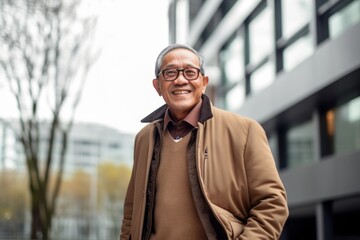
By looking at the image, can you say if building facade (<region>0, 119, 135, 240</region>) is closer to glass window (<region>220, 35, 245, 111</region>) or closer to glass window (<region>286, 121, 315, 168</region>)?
glass window (<region>220, 35, 245, 111</region>)

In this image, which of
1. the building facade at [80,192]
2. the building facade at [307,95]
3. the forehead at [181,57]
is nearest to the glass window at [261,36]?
the building facade at [307,95]

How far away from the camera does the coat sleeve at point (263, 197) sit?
189 centimetres

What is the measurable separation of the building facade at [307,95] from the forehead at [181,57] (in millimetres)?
9765

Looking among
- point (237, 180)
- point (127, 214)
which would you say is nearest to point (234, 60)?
point (127, 214)

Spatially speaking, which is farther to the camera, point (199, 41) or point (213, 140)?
point (199, 41)

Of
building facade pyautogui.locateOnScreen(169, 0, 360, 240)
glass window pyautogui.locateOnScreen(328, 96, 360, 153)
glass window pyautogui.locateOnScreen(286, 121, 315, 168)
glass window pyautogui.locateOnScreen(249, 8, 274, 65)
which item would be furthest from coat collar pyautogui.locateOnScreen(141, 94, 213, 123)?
glass window pyautogui.locateOnScreen(249, 8, 274, 65)

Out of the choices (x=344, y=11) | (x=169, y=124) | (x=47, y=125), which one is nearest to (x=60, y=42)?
(x=47, y=125)

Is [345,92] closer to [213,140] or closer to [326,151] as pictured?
[326,151]

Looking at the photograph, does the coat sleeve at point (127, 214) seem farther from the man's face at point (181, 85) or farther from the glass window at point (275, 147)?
the glass window at point (275, 147)

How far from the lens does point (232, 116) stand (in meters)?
2.10

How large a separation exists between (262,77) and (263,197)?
17054 mm

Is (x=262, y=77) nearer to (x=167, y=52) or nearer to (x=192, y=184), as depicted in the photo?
(x=167, y=52)

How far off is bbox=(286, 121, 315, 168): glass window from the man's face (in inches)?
547

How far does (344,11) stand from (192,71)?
38.8 feet
